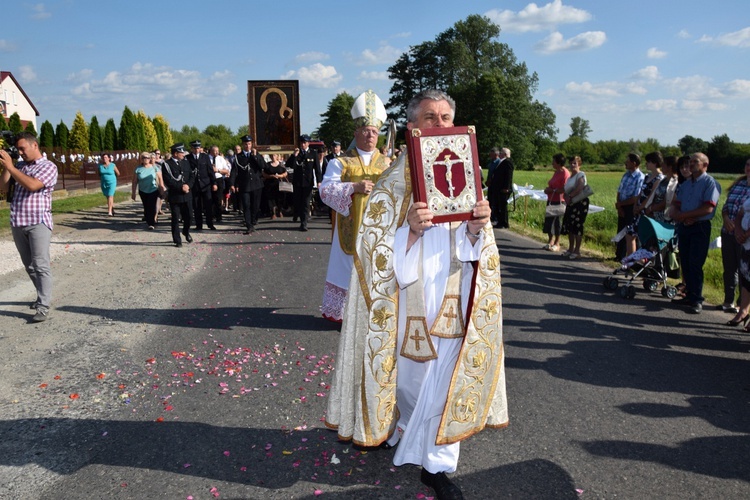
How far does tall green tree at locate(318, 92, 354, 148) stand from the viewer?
90.8 m

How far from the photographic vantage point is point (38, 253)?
684 centimetres

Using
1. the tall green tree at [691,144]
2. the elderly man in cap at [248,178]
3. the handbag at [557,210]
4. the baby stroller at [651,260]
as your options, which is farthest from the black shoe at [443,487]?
the tall green tree at [691,144]

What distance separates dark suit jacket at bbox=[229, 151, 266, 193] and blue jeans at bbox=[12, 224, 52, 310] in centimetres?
797

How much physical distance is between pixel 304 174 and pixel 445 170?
1252 centimetres

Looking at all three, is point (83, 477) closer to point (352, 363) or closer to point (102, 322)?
point (352, 363)

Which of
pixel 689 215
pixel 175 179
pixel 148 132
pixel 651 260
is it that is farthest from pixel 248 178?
pixel 148 132

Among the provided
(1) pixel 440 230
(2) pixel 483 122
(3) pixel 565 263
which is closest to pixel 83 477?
(1) pixel 440 230

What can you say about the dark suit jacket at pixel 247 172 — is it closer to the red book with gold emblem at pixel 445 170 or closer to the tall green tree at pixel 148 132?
the red book with gold emblem at pixel 445 170

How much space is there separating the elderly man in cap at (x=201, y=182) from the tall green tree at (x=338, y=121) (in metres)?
73.7

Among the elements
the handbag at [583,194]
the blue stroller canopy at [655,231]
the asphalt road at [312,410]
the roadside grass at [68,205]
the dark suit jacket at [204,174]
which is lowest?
the asphalt road at [312,410]

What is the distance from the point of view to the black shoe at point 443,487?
3271 millimetres

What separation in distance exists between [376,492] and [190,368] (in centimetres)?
262

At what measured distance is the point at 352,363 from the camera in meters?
3.55

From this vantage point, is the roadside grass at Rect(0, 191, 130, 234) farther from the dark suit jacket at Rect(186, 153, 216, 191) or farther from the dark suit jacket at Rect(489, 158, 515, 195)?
the dark suit jacket at Rect(489, 158, 515, 195)
